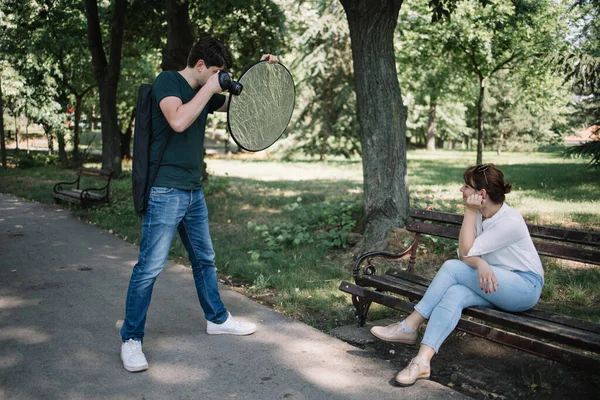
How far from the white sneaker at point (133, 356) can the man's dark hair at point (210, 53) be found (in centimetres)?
194

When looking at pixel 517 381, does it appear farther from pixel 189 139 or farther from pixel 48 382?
pixel 48 382

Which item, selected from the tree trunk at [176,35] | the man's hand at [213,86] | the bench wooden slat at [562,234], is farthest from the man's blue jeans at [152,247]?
the tree trunk at [176,35]

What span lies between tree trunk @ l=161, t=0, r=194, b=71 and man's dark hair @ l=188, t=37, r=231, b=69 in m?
8.59

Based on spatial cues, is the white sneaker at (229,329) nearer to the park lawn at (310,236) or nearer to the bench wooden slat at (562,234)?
the park lawn at (310,236)

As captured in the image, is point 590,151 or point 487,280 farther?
point 590,151

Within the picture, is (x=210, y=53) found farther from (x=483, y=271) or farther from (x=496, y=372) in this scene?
(x=496, y=372)

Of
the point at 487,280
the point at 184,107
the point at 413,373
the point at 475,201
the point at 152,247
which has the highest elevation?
the point at 184,107

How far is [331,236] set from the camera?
7434mm

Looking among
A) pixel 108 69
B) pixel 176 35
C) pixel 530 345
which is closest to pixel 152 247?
pixel 530 345

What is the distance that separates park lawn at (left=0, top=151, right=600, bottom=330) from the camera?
538 cm

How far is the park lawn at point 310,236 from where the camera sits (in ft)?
17.6

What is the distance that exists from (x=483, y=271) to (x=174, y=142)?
220 centimetres

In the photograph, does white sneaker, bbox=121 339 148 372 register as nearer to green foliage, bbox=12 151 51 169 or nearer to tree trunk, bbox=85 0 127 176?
tree trunk, bbox=85 0 127 176

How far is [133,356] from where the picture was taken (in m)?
3.74
